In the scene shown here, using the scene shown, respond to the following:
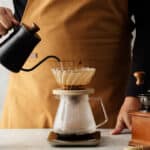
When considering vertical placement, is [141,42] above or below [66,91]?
above

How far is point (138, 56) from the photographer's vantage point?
4.09 feet

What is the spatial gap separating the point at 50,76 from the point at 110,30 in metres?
0.22

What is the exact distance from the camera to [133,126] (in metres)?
0.91

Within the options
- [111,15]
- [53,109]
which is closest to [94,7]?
[111,15]

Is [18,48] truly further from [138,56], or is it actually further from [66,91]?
[138,56]

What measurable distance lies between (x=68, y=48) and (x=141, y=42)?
20 centimetres

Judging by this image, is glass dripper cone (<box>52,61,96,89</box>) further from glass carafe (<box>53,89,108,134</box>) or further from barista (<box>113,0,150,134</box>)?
barista (<box>113,0,150,134</box>)

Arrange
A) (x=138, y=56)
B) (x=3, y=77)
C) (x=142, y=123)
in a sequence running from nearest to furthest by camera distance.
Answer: (x=142, y=123) → (x=138, y=56) → (x=3, y=77)

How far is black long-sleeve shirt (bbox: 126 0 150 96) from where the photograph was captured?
1224 millimetres

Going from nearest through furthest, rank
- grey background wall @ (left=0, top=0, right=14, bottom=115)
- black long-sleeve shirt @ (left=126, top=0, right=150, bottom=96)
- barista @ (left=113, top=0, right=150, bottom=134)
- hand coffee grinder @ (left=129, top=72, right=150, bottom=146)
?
1. hand coffee grinder @ (left=129, top=72, right=150, bottom=146)
2. barista @ (left=113, top=0, right=150, bottom=134)
3. black long-sleeve shirt @ (left=126, top=0, right=150, bottom=96)
4. grey background wall @ (left=0, top=0, right=14, bottom=115)

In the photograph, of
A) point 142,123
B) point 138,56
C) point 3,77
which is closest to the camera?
point 142,123

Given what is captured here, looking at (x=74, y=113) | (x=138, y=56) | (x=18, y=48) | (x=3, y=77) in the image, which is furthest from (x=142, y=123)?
(x=3, y=77)

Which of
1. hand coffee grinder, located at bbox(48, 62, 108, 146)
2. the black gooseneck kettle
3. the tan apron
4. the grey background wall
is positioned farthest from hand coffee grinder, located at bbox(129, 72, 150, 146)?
the grey background wall

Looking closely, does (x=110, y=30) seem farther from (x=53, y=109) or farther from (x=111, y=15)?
(x=53, y=109)
